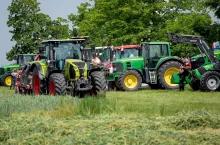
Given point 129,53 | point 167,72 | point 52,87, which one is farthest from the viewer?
point 129,53

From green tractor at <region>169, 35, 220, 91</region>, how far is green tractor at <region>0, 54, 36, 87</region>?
1388cm

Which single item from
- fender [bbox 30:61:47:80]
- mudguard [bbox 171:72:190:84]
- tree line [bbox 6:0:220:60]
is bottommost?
mudguard [bbox 171:72:190:84]

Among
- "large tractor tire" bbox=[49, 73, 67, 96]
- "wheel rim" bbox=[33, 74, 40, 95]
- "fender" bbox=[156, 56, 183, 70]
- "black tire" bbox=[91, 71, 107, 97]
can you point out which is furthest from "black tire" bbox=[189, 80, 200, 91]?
"large tractor tire" bbox=[49, 73, 67, 96]

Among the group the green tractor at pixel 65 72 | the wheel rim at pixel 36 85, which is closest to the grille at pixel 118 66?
the green tractor at pixel 65 72

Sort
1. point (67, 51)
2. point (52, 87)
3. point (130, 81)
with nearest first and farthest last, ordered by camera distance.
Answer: point (52, 87), point (67, 51), point (130, 81)

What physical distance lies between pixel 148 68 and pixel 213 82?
3.98 meters

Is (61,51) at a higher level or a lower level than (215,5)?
lower

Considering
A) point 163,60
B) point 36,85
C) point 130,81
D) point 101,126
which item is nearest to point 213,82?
point 163,60

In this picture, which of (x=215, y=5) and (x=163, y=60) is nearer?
(x=163, y=60)

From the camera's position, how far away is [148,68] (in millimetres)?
27031

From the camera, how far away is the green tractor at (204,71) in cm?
2402

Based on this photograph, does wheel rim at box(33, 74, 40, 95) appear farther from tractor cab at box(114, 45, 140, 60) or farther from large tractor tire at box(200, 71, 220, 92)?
large tractor tire at box(200, 71, 220, 92)

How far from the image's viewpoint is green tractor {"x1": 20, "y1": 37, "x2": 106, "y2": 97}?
2028 centimetres

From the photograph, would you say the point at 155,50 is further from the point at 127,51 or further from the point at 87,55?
the point at 87,55
